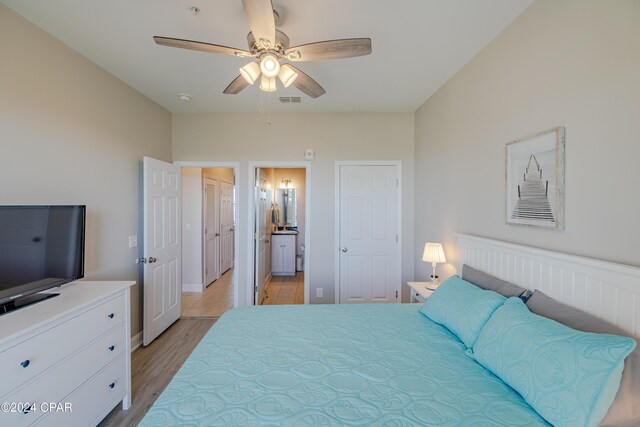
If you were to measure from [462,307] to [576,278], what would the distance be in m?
0.55

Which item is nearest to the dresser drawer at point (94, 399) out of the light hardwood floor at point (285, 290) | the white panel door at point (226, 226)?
the light hardwood floor at point (285, 290)

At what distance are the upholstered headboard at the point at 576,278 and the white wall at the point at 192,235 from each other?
13.5 feet

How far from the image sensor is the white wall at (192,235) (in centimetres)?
429

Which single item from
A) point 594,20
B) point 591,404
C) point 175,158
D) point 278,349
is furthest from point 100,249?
point 594,20

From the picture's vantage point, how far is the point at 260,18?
1302 millimetres

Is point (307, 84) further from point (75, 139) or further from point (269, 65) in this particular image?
point (75, 139)

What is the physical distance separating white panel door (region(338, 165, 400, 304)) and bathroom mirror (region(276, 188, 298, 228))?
8.24ft

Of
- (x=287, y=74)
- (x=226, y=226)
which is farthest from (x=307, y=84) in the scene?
(x=226, y=226)

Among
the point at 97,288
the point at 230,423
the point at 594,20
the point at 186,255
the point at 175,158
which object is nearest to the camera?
the point at 230,423

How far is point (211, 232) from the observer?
479 centimetres

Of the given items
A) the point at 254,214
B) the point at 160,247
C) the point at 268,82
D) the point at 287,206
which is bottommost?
the point at 160,247

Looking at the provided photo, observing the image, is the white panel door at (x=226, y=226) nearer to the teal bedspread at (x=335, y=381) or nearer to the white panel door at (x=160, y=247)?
the white panel door at (x=160, y=247)

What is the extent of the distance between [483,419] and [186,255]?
14.7 feet

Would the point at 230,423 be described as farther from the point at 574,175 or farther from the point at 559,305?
the point at 574,175
